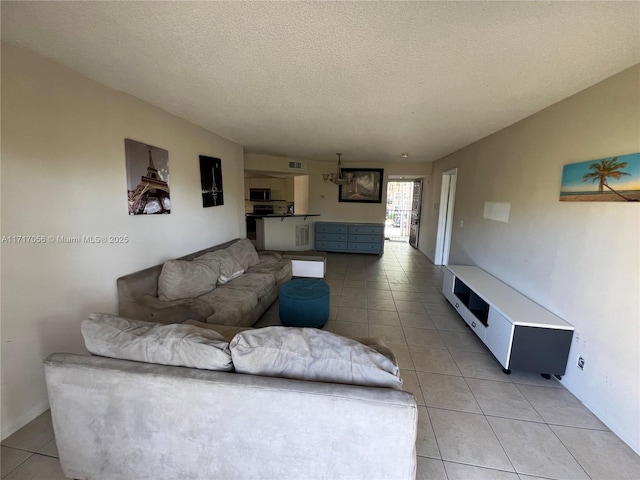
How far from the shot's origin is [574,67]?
1695 millimetres

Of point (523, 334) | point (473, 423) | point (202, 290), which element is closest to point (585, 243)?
point (523, 334)

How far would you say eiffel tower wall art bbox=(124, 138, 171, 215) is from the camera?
2.34 m

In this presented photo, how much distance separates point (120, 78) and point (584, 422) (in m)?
4.14

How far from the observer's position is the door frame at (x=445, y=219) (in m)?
5.20

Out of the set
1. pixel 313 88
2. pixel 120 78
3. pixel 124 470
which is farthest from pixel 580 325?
pixel 120 78

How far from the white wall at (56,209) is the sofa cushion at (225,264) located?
699 millimetres

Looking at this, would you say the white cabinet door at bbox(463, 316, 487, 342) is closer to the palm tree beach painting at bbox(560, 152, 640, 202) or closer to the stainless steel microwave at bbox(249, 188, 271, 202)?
the palm tree beach painting at bbox(560, 152, 640, 202)

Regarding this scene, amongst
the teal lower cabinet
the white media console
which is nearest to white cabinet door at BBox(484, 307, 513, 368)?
the white media console

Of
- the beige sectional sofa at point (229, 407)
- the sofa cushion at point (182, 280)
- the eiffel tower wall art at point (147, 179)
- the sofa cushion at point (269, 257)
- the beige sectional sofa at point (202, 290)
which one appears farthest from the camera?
the sofa cushion at point (269, 257)

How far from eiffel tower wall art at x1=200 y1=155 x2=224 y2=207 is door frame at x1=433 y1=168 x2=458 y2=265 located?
421cm

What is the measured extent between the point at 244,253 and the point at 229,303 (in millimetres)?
1342

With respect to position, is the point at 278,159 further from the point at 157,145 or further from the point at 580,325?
the point at 580,325

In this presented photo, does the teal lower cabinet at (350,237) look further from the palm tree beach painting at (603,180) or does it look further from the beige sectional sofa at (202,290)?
the palm tree beach painting at (603,180)

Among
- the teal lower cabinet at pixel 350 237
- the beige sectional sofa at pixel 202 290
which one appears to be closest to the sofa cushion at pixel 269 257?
the beige sectional sofa at pixel 202 290
